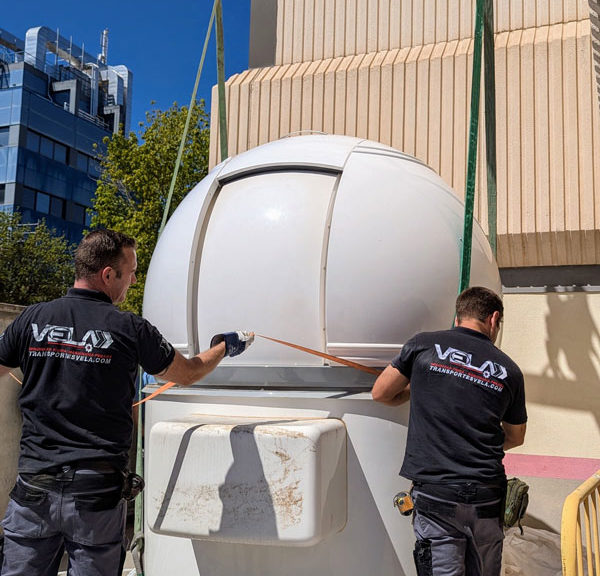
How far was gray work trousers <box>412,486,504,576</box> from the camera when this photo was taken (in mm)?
2459

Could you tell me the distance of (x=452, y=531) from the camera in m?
2.48

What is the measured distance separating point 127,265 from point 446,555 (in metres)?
1.63

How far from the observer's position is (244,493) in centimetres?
250

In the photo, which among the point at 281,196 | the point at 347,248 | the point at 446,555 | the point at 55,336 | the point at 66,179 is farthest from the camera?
the point at 66,179

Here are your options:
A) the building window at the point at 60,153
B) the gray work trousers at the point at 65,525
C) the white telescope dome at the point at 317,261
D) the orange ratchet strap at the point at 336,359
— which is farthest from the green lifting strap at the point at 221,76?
the building window at the point at 60,153

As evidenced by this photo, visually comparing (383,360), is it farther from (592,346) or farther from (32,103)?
(32,103)

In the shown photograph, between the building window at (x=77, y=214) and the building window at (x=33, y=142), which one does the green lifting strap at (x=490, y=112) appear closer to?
the building window at (x=33, y=142)

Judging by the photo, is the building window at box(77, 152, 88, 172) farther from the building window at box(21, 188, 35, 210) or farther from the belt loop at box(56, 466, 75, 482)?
the belt loop at box(56, 466, 75, 482)

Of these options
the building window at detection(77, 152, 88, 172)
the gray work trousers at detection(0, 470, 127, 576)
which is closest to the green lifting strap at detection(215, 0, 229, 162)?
the gray work trousers at detection(0, 470, 127, 576)

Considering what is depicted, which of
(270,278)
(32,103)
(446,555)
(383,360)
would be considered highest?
(32,103)

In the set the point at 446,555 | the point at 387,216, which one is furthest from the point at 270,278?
the point at 446,555

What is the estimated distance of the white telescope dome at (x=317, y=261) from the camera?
2773 mm

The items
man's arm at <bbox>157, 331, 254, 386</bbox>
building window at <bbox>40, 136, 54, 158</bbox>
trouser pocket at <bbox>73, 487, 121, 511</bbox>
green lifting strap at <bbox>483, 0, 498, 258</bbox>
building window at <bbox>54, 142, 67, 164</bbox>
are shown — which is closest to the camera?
trouser pocket at <bbox>73, 487, 121, 511</bbox>

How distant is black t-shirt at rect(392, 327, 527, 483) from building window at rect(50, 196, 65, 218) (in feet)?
128
